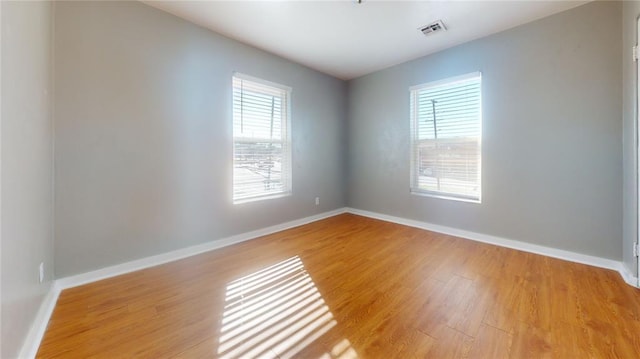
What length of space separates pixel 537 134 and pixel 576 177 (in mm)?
558

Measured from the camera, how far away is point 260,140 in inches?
131

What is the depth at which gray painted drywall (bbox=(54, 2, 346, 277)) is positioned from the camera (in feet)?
6.62

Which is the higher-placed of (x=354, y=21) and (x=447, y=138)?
(x=354, y=21)

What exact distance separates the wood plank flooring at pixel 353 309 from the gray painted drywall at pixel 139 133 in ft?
1.33

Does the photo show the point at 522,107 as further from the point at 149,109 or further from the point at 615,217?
the point at 149,109

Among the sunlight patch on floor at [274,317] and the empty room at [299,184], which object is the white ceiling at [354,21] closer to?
the empty room at [299,184]

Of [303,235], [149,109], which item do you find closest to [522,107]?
[303,235]

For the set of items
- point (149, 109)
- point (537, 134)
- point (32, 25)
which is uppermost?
point (32, 25)

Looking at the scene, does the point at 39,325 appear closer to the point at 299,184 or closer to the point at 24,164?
the point at 24,164

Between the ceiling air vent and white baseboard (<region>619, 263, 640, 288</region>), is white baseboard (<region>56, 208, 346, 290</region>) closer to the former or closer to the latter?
the ceiling air vent

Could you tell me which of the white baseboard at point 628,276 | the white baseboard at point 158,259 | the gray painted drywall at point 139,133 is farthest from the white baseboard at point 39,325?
the white baseboard at point 628,276

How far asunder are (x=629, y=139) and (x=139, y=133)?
4.36m

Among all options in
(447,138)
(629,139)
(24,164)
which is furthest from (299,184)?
(629,139)

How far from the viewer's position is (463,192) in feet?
10.8
